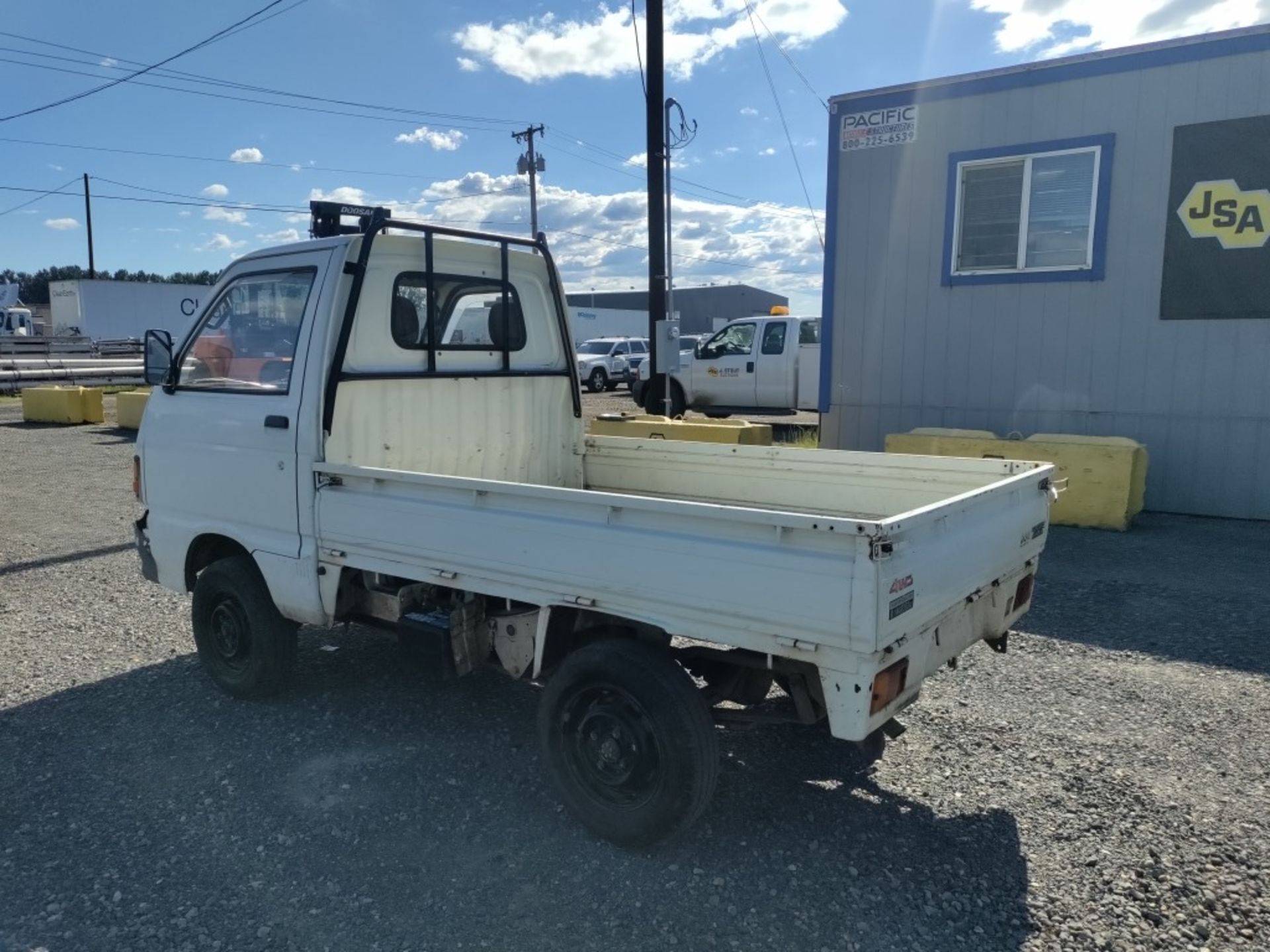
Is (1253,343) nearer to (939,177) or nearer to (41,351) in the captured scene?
(939,177)

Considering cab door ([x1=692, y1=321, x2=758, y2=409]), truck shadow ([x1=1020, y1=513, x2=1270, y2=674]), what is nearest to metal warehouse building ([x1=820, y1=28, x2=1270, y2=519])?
truck shadow ([x1=1020, y1=513, x2=1270, y2=674])

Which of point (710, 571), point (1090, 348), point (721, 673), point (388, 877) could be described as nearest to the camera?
point (710, 571)

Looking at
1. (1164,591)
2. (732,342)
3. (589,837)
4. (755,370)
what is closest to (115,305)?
(732,342)

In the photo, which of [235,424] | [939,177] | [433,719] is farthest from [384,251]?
[939,177]

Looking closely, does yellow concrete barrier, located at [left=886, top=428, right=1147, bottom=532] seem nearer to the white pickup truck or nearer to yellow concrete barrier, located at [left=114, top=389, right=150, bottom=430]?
the white pickup truck

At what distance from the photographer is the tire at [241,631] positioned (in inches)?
180

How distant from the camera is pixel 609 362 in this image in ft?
97.0

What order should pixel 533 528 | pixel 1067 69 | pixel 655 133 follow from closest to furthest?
pixel 533 528, pixel 1067 69, pixel 655 133

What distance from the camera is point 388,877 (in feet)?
10.7

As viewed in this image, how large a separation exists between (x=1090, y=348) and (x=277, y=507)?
8.13 meters

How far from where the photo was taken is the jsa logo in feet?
28.4

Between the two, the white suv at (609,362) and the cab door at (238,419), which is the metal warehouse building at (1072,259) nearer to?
the cab door at (238,419)

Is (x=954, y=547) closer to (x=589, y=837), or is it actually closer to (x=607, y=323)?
(x=589, y=837)

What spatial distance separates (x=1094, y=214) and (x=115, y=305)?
37.8m
